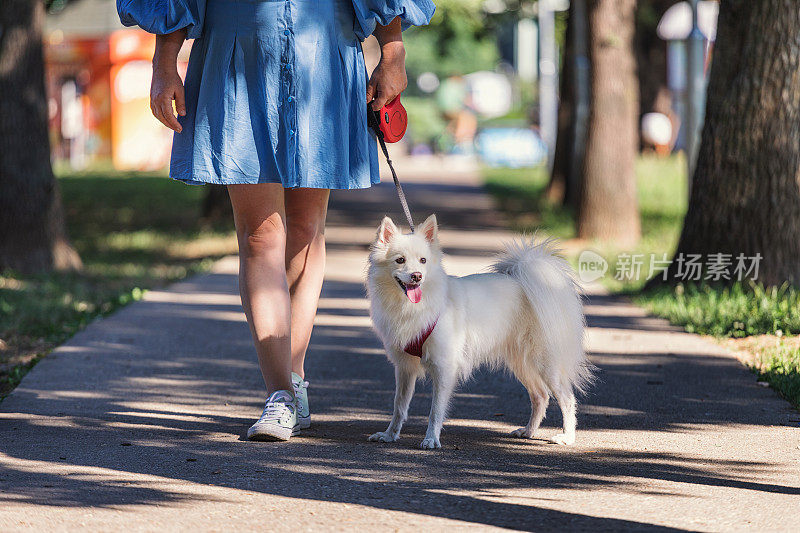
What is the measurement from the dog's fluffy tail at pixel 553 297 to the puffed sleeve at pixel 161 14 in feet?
5.09

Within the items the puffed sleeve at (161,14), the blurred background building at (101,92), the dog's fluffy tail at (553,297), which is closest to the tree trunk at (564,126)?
the dog's fluffy tail at (553,297)

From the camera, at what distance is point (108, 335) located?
6.41 m

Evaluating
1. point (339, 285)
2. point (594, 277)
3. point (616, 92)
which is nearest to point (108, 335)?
point (339, 285)

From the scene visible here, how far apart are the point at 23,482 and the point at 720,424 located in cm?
273

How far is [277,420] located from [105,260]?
803cm

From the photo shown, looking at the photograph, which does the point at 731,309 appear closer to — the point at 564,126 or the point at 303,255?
the point at 303,255

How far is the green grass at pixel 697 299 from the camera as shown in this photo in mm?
5484

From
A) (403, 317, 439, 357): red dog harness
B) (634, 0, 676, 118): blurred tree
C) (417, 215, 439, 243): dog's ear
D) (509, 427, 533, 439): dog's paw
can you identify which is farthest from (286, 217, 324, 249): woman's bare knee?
(634, 0, 676, 118): blurred tree

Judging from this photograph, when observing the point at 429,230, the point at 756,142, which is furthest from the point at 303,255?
the point at 756,142

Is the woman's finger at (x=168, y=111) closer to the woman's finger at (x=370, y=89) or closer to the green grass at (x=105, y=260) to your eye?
the woman's finger at (x=370, y=89)

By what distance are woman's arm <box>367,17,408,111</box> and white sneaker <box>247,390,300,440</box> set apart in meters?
1.18

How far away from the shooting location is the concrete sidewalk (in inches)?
127

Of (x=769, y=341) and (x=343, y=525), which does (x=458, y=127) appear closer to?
(x=769, y=341)

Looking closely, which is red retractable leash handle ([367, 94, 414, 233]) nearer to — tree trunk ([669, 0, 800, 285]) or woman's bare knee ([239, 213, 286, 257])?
woman's bare knee ([239, 213, 286, 257])
